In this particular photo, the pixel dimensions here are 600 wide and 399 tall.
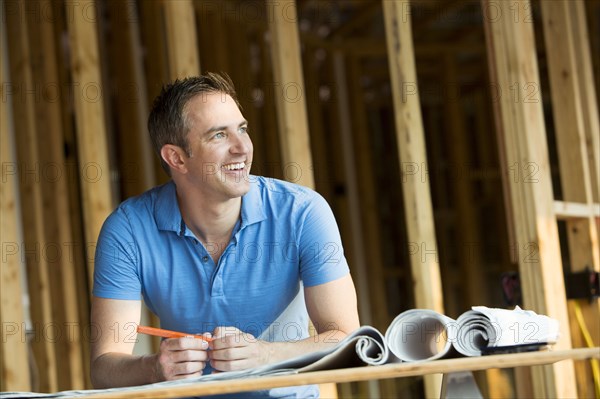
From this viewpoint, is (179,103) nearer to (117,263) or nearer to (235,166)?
(235,166)

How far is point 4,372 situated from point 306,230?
1.54 meters

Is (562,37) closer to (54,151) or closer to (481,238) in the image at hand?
(54,151)

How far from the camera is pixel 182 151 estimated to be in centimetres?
226

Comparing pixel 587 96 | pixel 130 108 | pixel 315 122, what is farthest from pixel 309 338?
pixel 315 122

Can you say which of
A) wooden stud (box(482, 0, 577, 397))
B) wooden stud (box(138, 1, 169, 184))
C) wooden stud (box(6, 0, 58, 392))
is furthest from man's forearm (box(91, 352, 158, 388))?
wooden stud (box(138, 1, 169, 184))

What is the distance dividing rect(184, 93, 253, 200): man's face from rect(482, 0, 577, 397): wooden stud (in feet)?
3.77

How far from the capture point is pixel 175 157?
89.7 inches

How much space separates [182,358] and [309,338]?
13.2 inches

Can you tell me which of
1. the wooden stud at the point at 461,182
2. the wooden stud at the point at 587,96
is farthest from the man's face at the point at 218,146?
the wooden stud at the point at 461,182

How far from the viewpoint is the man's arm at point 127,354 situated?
161 cm

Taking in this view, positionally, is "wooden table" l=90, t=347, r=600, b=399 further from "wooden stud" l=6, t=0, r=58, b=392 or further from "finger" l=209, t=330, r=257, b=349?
"wooden stud" l=6, t=0, r=58, b=392

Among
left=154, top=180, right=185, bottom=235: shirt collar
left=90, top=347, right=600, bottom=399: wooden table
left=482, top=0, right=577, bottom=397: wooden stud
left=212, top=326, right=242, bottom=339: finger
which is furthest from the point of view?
left=482, top=0, right=577, bottom=397: wooden stud

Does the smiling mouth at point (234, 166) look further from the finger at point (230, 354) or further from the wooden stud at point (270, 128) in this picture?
the wooden stud at point (270, 128)

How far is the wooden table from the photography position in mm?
1299
